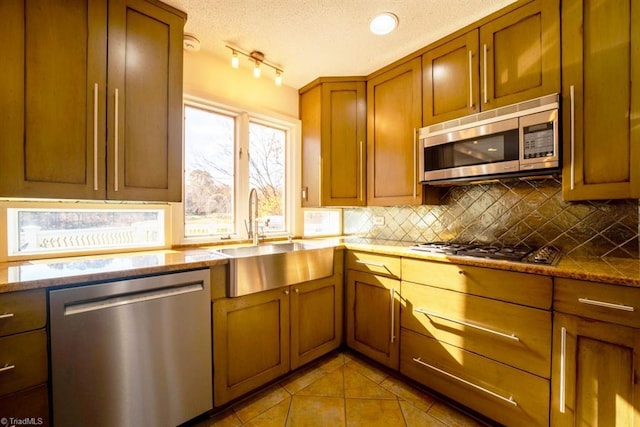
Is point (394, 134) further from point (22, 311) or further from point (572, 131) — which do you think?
point (22, 311)

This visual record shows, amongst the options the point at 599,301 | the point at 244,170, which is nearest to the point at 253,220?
the point at 244,170

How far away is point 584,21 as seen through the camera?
1.33 m

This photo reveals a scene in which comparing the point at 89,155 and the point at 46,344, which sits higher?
the point at 89,155

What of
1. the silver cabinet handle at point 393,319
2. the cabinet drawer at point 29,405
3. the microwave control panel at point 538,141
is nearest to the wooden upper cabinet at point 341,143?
the silver cabinet handle at point 393,319

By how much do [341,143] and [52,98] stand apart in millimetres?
1866

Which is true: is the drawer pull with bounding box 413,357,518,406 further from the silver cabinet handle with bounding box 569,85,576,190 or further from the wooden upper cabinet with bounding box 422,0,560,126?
the wooden upper cabinet with bounding box 422,0,560,126

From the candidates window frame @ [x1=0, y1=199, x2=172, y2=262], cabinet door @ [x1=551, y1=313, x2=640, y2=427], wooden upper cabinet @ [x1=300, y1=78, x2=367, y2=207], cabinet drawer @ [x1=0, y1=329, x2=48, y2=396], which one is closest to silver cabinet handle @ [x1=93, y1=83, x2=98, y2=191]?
window frame @ [x1=0, y1=199, x2=172, y2=262]

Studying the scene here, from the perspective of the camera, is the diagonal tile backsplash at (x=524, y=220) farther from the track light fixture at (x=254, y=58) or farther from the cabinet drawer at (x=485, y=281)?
the track light fixture at (x=254, y=58)

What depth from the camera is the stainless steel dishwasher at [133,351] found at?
106 centimetres

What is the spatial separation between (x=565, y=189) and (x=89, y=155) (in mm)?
2447

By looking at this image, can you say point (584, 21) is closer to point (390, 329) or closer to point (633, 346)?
point (633, 346)

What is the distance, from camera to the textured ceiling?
1.56 m

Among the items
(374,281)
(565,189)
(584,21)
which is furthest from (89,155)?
(584,21)

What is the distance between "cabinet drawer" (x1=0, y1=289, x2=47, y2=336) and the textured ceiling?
64.1 inches
